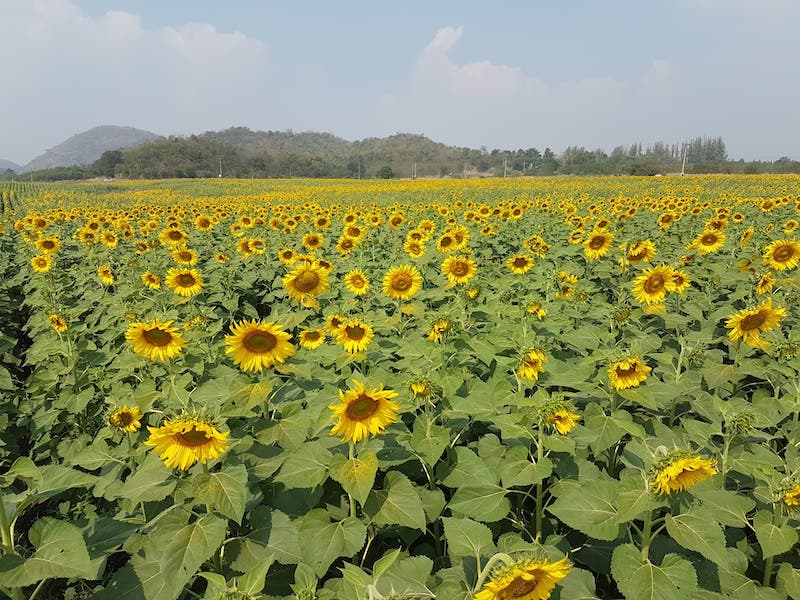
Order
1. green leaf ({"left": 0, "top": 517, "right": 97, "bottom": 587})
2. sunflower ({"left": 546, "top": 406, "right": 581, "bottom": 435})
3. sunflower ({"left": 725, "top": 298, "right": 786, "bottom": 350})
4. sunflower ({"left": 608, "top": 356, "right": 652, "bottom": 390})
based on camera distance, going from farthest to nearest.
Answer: sunflower ({"left": 725, "top": 298, "right": 786, "bottom": 350}) < sunflower ({"left": 608, "top": 356, "right": 652, "bottom": 390}) < sunflower ({"left": 546, "top": 406, "right": 581, "bottom": 435}) < green leaf ({"left": 0, "top": 517, "right": 97, "bottom": 587})

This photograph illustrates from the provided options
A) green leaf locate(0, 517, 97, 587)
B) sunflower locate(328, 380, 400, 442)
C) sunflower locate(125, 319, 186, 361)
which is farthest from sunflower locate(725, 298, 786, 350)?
green leaf locate(0, 517, 97, 587)

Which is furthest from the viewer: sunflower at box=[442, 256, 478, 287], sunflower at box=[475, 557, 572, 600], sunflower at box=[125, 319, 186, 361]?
sunflower at box=[442, 256, 478, 287]

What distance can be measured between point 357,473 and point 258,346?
1.00 m

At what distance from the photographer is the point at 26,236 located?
33.9 feet

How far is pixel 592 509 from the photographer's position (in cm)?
200

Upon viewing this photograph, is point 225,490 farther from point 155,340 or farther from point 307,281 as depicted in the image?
point 307,281

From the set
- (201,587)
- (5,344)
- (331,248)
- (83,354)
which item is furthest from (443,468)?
(331,248)

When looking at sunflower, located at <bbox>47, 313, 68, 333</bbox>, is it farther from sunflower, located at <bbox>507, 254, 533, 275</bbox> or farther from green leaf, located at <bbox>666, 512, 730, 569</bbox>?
sunflower, located at <bbox>507, 254, 533, 275</bbox>

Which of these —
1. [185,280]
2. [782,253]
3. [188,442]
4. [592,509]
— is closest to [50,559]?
[188,442]

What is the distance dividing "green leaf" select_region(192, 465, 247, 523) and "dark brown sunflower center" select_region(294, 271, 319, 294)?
279cm

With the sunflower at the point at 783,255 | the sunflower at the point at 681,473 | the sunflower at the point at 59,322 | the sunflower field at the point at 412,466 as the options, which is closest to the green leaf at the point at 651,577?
the sunflower field at the point at 412,466

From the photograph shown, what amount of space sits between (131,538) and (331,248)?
8851 millimetres

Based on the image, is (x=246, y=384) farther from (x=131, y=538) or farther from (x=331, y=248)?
(x=331, y=248)

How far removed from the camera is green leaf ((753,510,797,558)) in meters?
1.91
